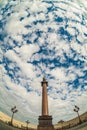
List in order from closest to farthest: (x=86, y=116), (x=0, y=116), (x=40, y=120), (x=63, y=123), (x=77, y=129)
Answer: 1. (x=77, y=129)
2. (x=40, y=120)
3. (x=86, y=116)
4. (x=0, y=116)
5. (x=63, y=123)

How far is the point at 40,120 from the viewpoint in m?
49.8

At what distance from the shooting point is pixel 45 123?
49.8 metres

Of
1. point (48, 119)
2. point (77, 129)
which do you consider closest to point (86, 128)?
point (77, 129)

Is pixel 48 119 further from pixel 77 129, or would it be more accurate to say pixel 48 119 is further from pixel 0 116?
pixel 0 116

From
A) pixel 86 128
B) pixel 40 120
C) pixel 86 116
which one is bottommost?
pixel 86 128

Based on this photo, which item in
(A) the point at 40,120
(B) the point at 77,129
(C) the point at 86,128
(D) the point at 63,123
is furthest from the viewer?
(D) the point at 63,123

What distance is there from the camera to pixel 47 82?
→ 201 feet

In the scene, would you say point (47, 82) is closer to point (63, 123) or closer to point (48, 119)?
point (48, 119)

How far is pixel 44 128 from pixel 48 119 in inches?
93.2

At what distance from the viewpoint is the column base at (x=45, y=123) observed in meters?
49.2

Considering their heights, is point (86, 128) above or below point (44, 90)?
below

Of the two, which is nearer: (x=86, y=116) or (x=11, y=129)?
(x=11, y=129)

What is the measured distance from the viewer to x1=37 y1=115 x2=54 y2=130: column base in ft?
161

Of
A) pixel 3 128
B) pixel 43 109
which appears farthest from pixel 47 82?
pixel 3 128
